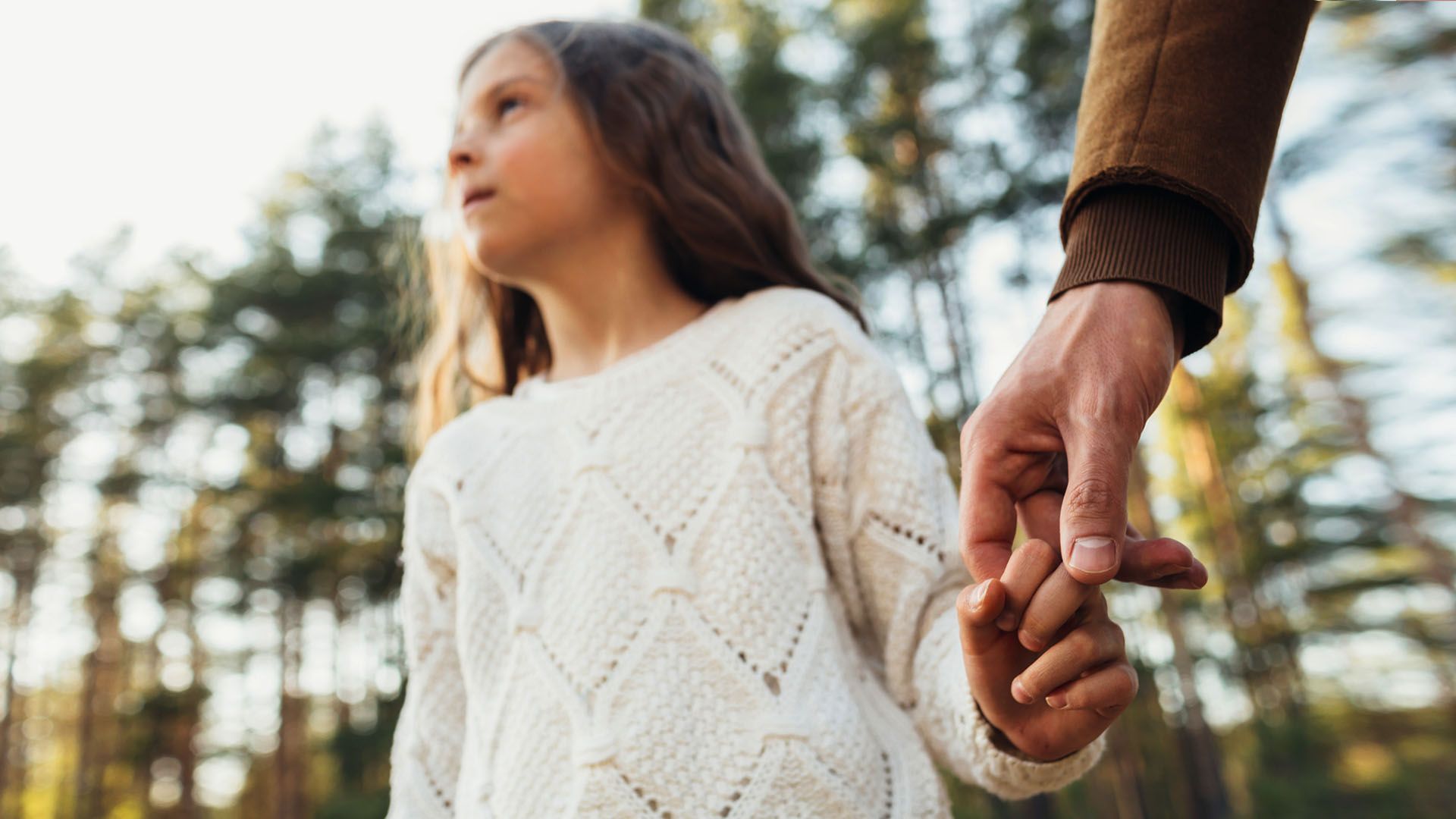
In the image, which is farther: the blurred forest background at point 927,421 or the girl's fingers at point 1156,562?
the blurred forest background at point 927,421

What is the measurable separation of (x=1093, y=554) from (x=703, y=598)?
2.86ft

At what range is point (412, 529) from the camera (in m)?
1.85

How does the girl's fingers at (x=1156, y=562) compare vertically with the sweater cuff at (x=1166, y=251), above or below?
below

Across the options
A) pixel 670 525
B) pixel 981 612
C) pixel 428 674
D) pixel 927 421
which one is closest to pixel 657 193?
pixel 670 525

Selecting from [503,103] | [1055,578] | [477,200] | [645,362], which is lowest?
[1055,578]

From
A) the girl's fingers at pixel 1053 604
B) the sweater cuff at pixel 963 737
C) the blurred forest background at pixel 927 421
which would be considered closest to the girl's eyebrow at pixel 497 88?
the sweater cuff at pixel 963 737

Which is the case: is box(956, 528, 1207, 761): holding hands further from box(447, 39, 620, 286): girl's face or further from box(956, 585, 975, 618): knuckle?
box(447, 39, 620, 286): girl's face

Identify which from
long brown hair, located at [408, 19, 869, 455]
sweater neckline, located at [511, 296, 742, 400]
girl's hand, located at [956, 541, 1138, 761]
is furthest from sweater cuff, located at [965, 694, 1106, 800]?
long brown hair, located at [408, 19, 869, 455]

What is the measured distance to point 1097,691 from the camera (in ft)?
2.72

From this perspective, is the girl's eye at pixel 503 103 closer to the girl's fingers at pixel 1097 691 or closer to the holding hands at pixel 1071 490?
the holding hands at pixel 1071 490

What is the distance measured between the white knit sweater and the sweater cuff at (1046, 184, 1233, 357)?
21.5 inches

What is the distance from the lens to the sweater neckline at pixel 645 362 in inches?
69.1

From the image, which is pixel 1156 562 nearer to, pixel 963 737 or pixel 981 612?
pixel 981 612

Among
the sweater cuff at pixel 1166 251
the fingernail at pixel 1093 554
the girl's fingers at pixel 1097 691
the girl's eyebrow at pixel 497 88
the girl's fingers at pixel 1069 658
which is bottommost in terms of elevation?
the girl's fingers at pixel 1097 691
